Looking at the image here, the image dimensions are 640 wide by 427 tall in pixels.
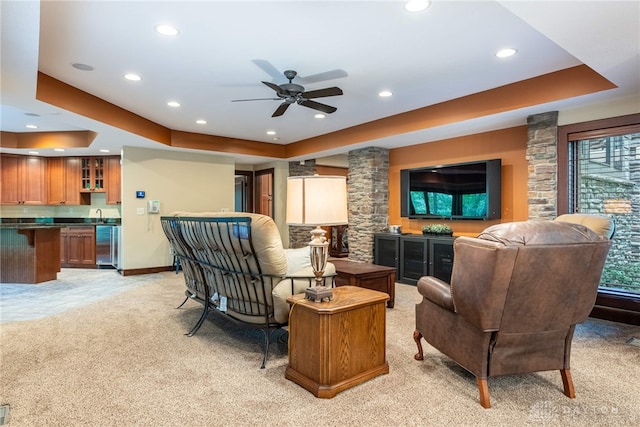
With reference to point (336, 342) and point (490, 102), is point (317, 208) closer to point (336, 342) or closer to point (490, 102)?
point (336, 342)

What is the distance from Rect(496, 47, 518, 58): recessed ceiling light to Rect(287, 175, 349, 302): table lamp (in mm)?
1997

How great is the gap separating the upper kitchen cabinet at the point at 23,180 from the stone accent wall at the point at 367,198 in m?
6.32

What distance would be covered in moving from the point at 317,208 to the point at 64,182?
24.4 feet

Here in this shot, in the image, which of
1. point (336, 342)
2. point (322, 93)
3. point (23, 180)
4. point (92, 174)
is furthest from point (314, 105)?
point (23, 180)

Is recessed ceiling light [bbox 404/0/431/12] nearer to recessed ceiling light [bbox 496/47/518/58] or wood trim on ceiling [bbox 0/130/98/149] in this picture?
recessed ceiling light [bbox 496/47/518/58]

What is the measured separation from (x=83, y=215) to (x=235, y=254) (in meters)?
6.93

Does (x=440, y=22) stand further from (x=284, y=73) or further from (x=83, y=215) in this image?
(x=83, y=215)

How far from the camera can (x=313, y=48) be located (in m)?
3.12

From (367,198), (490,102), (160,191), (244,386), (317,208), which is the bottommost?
(244,386)

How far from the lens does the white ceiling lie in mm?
2420

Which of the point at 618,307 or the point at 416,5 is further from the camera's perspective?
the point at 618,307

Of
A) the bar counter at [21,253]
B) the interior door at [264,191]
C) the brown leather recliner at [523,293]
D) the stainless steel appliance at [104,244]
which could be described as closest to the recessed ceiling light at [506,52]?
the brown leather recliner at [523,293]

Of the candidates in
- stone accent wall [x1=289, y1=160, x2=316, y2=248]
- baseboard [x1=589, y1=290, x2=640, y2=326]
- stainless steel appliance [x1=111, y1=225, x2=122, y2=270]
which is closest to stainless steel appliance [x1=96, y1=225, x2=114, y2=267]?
stainless steel appliance [x1=111, y1=225, x2=122, y2=270]

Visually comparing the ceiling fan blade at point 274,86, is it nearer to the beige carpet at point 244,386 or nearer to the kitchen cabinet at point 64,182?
the beige carpet at point 244,386
